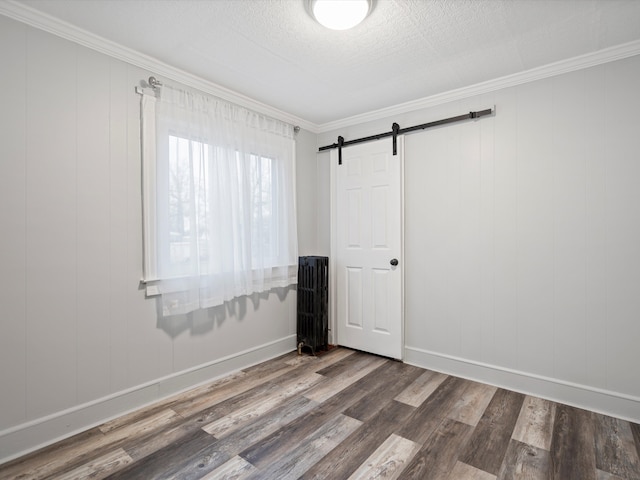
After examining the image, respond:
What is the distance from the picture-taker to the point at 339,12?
186 centimetres

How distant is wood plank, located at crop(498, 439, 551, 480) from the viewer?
174cm

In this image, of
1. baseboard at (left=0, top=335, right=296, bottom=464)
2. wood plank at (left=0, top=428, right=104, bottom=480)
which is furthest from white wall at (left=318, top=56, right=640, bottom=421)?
wood plank at (left=0, top=428, right=104, bottom=480)

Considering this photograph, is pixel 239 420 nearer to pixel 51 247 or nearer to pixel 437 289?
pixel 51 247

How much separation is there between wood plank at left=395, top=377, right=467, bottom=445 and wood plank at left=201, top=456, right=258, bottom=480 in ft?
3.08

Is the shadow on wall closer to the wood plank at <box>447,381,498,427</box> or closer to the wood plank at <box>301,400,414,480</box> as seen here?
the wood plank at <box>301,400,414,480</box>

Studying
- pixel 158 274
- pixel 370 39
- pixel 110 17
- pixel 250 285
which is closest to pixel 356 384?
pixel 250 285

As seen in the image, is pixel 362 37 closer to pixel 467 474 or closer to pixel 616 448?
pixel 467 474

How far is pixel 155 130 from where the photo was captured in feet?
8.13

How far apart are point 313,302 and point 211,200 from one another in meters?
1.48

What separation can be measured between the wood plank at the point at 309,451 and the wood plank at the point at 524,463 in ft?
2.81

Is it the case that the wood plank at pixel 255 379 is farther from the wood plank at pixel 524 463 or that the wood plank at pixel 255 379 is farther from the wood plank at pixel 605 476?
the wood plank at pixel 605 476

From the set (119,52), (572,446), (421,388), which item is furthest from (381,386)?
(119,52)

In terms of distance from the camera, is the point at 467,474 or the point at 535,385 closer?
the point at 467,474

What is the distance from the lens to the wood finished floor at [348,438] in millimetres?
1782
